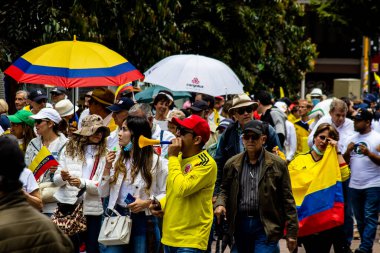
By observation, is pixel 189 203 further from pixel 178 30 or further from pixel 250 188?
pixel 178 30

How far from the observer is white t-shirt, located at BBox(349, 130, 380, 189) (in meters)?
11.7

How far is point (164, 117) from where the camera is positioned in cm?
1122

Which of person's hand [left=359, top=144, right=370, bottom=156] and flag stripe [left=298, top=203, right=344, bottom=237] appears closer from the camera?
flag stripe [left=298, top=203, right=344, bottom=237]

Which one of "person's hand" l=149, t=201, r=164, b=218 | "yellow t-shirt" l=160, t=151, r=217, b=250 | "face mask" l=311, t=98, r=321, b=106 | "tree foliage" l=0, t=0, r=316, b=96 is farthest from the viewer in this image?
"face mask" l=311, t=98, r=321, b=106

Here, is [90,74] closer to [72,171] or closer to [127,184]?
[72,171]

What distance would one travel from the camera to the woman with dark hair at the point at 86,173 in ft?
27.9

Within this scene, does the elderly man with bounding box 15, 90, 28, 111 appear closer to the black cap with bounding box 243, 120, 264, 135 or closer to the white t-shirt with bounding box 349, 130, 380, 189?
the white t-shirt with bounding box 349, 130, 380, 189

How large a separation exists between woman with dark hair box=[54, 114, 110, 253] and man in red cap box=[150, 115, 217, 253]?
96cm

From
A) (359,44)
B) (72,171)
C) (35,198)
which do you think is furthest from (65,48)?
(359,44)

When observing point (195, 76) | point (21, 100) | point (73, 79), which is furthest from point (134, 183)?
point (21, 100)

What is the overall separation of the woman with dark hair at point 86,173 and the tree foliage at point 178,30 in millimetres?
4843

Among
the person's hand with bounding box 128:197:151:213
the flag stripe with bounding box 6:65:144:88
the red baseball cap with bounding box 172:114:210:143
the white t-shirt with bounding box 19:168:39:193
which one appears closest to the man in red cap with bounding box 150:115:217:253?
the red baseball cap with bounding box 172:114:210:143

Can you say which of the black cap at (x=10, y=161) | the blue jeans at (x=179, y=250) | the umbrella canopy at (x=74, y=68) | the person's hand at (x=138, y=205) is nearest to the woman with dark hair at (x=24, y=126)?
the umbrella canopy at (x=74, y=68)

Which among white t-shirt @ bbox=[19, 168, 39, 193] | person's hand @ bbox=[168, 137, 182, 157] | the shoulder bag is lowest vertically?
the shoulder bag
